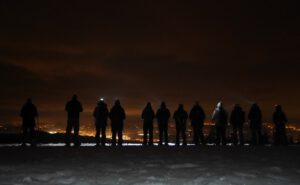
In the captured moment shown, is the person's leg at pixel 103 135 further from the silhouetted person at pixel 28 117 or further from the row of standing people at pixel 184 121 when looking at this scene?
the silhouetted person at pixel 28 117

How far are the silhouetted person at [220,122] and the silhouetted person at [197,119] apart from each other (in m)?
0.59

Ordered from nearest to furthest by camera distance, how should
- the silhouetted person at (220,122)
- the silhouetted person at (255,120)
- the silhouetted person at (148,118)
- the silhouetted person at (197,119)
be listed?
the silhouetted person at (148,118) < the silhouetted person at (220,122) < the silhouetted person at (197,119) < the silhouetted person at (255,120)

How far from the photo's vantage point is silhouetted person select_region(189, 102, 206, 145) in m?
22.0

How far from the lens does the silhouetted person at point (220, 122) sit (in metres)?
21.8

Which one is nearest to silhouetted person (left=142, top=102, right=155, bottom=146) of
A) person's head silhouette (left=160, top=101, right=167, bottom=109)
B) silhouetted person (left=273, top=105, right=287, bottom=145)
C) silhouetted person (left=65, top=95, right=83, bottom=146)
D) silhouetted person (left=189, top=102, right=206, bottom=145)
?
person's head silhouette (left=160, top=101, right=167, bottom=109)

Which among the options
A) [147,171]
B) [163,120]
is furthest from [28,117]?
[147,171]

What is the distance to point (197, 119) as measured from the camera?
2197 cm

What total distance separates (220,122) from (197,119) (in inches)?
41.1

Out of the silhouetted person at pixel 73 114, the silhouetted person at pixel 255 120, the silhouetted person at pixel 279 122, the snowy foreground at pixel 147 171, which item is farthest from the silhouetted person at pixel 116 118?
the snowy foreground at pixel 147 171

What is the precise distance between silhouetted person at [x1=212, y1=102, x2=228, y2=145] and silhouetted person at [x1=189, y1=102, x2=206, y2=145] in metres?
0.59

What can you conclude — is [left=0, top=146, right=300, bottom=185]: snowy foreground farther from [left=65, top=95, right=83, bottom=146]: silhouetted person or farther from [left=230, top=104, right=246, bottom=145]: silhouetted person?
[left=230, top=104, right=246, bottom=145]: silhouetted person

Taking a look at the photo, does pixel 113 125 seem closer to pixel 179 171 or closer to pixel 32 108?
pixel 32 108

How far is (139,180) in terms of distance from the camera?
784 cm

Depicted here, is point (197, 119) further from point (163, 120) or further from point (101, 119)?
point (101, 119)
